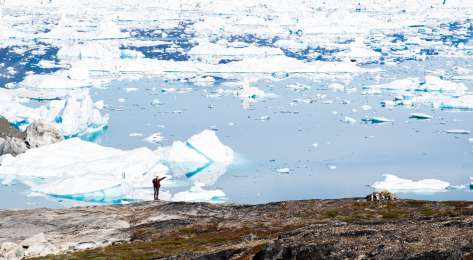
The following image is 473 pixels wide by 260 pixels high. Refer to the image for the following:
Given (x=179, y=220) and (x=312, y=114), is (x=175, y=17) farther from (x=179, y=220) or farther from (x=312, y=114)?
(x=179, y=220)

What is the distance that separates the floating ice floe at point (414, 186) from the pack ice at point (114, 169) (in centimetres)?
877

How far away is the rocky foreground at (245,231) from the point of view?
374 inches

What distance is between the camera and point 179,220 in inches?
773

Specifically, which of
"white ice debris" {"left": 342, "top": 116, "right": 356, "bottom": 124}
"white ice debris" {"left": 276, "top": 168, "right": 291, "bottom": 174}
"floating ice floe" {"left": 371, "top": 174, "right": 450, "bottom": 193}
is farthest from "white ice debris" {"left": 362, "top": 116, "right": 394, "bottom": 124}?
"floating ice floe" {"left": 371, "top": 174, "right": 450, "bottom": 193}

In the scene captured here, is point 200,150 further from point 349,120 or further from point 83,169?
point 349,120

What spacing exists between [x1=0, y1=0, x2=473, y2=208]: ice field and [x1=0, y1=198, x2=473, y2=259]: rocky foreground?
1536 cm

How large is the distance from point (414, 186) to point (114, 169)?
16.1 m

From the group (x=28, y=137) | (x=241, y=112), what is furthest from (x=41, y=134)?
(x=241, y=112)

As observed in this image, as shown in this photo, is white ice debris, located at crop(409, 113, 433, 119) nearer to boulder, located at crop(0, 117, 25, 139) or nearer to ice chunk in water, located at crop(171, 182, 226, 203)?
ice chunk in water, located at crop(171, 182, 226, 203)

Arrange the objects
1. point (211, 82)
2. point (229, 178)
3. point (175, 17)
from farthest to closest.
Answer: point (175, 17) < point (211, 82) < point (229, 178)

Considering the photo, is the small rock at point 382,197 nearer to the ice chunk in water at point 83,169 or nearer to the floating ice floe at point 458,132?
the ice chunk in water at point 83,169

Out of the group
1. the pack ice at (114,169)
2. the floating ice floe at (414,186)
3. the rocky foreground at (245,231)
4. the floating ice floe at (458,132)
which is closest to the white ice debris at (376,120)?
the floating ice floe at (458,132)

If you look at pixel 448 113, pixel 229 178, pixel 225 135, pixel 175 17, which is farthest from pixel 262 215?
pixel 175 17

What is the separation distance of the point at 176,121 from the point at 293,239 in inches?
1815
